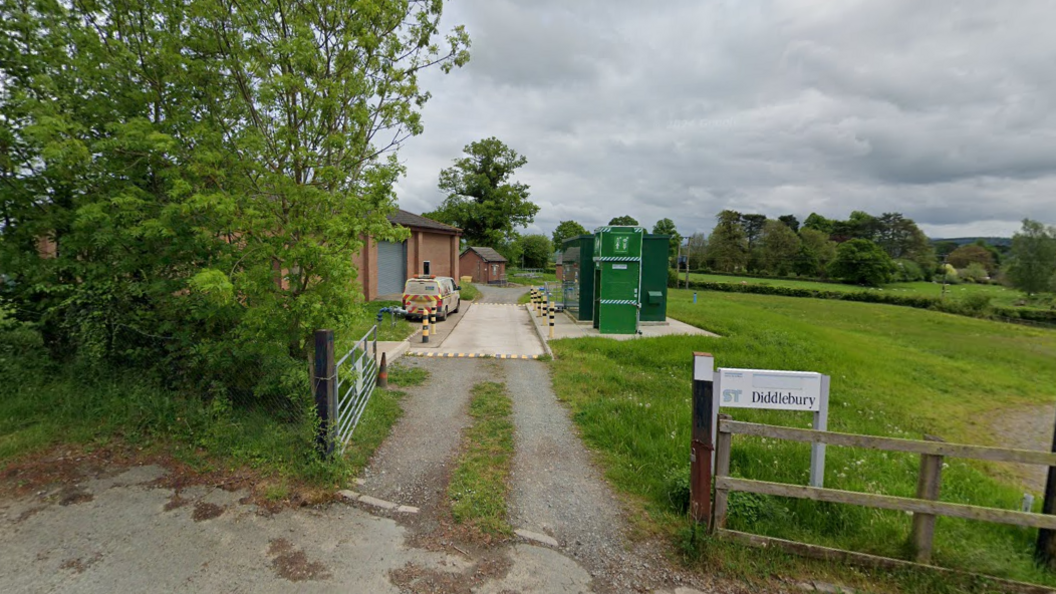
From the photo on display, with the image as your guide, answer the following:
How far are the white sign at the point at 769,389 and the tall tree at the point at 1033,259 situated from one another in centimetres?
6372

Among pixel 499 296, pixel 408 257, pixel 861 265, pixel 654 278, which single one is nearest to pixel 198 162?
pixel 654 278

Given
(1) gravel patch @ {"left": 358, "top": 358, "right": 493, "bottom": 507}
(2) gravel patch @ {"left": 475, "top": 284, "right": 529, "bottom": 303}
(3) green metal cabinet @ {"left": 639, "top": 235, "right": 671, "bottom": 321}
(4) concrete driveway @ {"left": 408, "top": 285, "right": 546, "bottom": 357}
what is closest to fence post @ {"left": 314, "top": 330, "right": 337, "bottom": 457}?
(1) gravel patch @ {"left": 358, "top": 358, "right": 493, "bottom": 507}

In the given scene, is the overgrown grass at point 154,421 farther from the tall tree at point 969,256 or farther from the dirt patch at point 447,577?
the tall tree at point 969,256

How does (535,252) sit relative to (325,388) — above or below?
above

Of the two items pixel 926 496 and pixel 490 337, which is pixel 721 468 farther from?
pixel 490 337

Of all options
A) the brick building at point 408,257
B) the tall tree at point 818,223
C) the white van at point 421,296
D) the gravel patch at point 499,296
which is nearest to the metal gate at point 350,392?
the white van at point 421,296

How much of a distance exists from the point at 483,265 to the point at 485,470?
142 feet

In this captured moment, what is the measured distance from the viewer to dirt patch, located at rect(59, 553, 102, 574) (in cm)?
296

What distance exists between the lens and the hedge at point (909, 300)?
1385 inches

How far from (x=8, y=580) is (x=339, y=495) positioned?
2039 mm

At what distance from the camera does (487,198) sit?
53.5m

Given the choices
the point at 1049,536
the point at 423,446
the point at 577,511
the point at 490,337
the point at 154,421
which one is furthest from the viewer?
the point at 490,337

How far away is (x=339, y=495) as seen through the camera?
403 centimetres

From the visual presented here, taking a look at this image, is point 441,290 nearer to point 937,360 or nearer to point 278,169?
point 278,169
